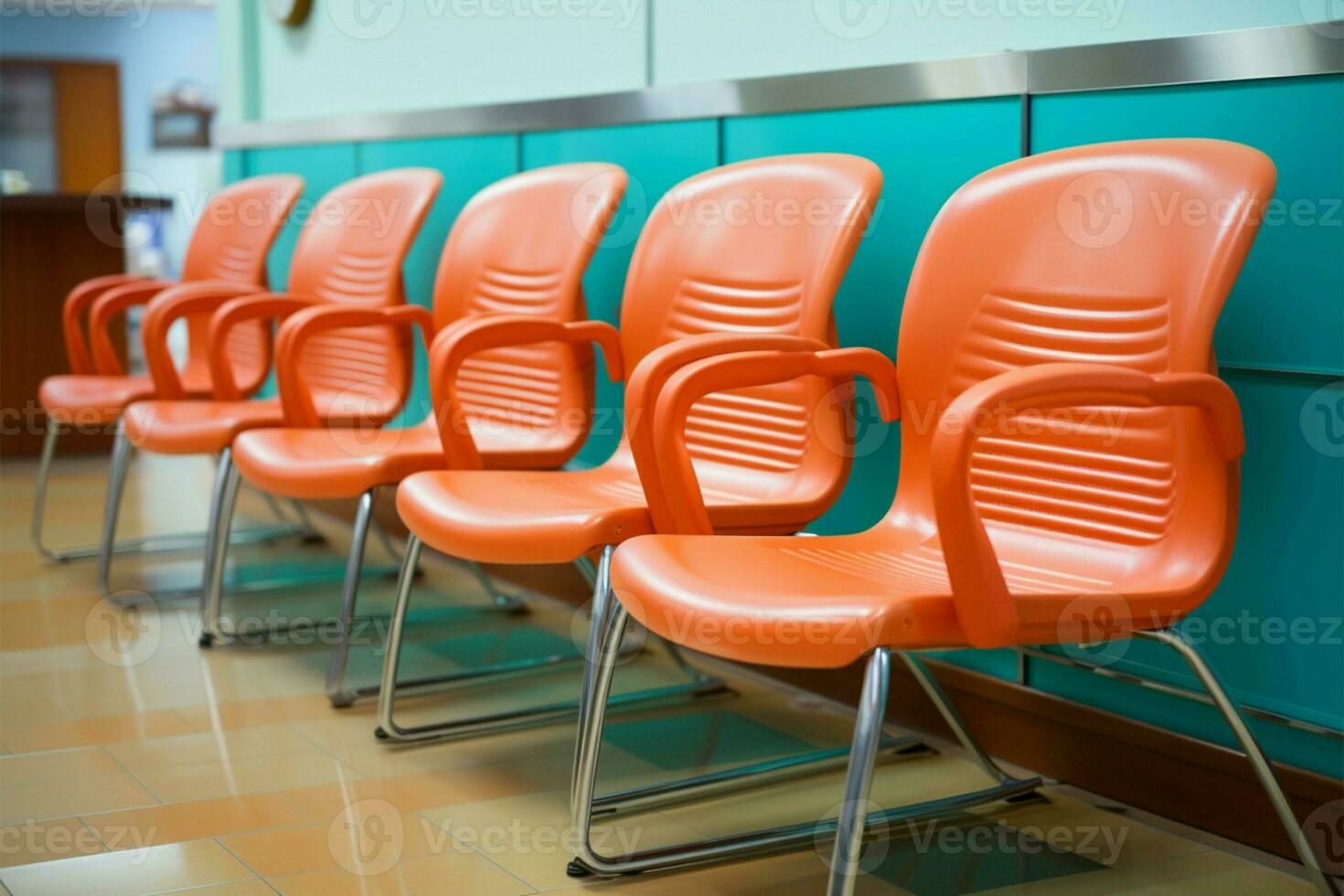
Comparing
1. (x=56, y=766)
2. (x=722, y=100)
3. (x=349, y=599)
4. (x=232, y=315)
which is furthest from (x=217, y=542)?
(x=722, y=100)

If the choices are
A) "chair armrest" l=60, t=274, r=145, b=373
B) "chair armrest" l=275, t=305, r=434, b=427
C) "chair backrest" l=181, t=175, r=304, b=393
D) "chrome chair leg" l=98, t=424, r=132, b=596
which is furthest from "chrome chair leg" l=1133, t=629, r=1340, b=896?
"chair armrest" l=60, t=274, r=145, b=373

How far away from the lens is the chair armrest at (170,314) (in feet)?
11.2

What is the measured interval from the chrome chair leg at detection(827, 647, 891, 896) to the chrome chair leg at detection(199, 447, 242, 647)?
6.38 ft

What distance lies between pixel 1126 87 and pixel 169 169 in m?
13.6

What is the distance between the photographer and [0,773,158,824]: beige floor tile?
7.30 ft

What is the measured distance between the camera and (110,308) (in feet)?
12.8

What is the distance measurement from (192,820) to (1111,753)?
1331mm

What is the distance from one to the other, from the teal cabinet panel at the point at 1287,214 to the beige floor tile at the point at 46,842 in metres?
1.67

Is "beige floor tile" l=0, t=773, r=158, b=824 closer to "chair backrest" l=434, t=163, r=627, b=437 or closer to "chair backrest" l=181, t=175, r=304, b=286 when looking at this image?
"chair backrest" l=434, t=163, r=627, b=437

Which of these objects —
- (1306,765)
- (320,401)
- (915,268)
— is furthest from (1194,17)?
(320,401)

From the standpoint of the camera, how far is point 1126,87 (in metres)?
2.12

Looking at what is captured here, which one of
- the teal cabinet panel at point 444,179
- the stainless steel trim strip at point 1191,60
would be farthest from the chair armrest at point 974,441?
the teal cabinet panel at point 444,179

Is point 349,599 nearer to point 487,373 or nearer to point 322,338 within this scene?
point 487,373

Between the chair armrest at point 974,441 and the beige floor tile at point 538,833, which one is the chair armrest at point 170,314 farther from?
the chair armrest at point 974,441
